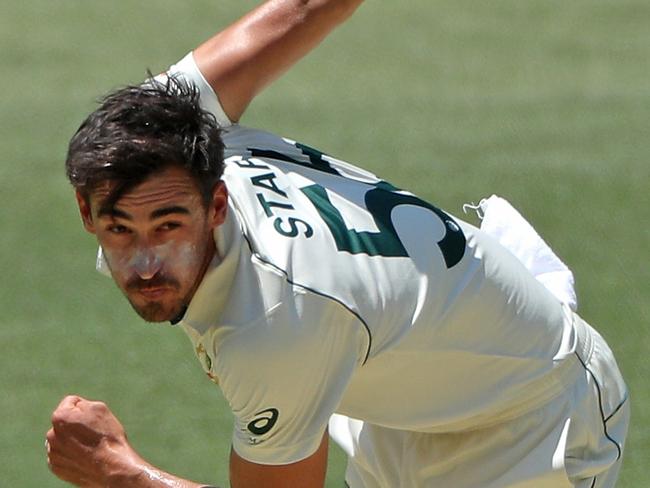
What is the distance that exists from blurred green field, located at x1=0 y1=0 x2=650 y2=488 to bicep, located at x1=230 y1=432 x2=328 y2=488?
2.06 meters

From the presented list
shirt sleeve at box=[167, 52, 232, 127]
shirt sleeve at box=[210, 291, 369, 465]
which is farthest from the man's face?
shirt sleeve at box=[167, 52, 232, 127]

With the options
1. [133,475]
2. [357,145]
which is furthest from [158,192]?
[357,145]

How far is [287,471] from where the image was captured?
369cm

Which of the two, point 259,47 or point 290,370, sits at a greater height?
point 259,47

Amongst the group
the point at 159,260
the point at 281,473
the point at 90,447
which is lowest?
the point at 281,473

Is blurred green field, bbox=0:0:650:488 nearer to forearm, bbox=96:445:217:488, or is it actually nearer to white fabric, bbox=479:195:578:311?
white fabric, bbox=479:195:578:311

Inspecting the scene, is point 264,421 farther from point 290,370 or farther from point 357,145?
point 357,145

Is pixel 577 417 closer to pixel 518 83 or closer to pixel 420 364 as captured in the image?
pixel 420 364

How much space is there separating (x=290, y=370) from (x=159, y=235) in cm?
44

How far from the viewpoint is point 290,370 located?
3.52 meters

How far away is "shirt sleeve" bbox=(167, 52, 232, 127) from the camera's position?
13.2 feet

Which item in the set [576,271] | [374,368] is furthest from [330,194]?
[576,271]

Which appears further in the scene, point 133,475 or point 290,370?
point 133,475

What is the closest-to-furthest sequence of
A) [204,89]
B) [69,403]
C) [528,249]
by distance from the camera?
[69,403], [204,89], [528,249]
